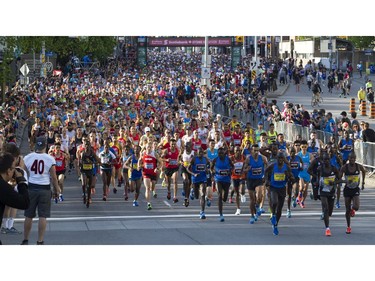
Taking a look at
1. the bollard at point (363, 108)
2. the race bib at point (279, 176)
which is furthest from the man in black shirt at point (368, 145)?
the bollard at point (363, 108)

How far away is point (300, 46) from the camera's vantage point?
97188 millimetres

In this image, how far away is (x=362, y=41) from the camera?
96125 mm

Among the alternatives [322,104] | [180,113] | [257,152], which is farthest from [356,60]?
[257,152]

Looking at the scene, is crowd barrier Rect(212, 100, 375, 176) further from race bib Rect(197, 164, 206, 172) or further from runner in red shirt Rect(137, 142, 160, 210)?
race bib Rect(197, 164, 206, 172)

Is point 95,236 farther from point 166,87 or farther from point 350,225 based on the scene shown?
point 166,87

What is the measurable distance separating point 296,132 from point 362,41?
6442 centimetres

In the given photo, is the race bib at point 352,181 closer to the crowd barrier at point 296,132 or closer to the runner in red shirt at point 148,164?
the runner in red shirt at point 148,164

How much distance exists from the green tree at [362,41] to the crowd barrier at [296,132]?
50.1 m

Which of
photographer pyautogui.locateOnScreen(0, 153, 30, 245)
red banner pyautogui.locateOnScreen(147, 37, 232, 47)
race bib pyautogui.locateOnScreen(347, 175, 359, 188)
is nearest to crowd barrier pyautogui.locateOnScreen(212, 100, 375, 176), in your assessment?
race bib pyautogui.locateOnScreen(347, 175, 359, 188)

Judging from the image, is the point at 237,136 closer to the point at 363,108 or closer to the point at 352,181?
the point at 352,181

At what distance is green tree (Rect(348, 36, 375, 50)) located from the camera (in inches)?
3720

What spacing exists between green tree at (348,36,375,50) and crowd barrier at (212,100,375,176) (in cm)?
5013

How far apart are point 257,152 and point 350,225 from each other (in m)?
2.36
